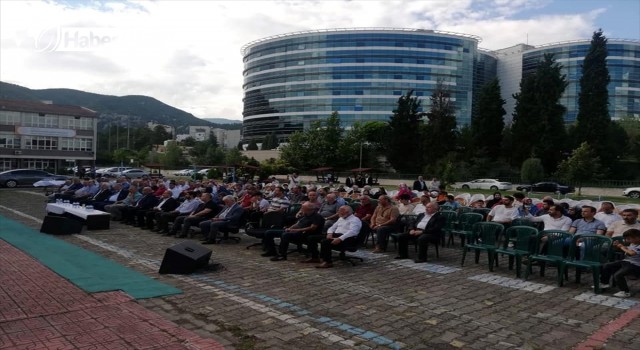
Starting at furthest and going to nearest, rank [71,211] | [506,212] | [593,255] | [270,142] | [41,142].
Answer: [270,142] < [41,142] < [71,211] < [506,212] < [593,255]

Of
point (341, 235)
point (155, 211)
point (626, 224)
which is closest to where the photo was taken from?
point (626, 224)

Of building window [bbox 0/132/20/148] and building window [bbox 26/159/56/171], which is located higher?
building window [bbox 0/132/20/148]

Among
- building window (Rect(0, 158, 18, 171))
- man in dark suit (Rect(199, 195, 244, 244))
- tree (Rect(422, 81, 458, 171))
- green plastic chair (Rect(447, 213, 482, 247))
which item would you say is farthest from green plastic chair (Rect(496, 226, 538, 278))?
building window (Rect(0, 158, 18, 171))

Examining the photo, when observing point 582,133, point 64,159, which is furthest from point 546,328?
point 64,159

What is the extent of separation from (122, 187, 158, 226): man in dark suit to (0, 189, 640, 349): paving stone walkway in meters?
4.92

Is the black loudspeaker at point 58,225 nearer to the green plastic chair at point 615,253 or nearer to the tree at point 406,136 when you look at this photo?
the green plastic chair at point 615,253

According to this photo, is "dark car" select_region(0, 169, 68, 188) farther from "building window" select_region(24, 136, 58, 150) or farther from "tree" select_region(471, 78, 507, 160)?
"tree" select_region(471, 78, 507, 160)

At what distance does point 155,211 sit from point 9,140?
62.2m

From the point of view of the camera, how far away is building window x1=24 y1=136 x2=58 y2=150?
6446 centimetres

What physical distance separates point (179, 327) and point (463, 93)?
369 feet

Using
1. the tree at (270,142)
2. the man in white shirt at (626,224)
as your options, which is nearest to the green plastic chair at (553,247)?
the man in white shirt at (626,224)

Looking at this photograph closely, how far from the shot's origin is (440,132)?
52719 millimetres

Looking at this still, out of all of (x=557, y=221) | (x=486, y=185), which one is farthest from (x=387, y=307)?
(x=486, y=185)

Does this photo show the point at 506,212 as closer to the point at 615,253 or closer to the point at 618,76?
the point at 615,253
